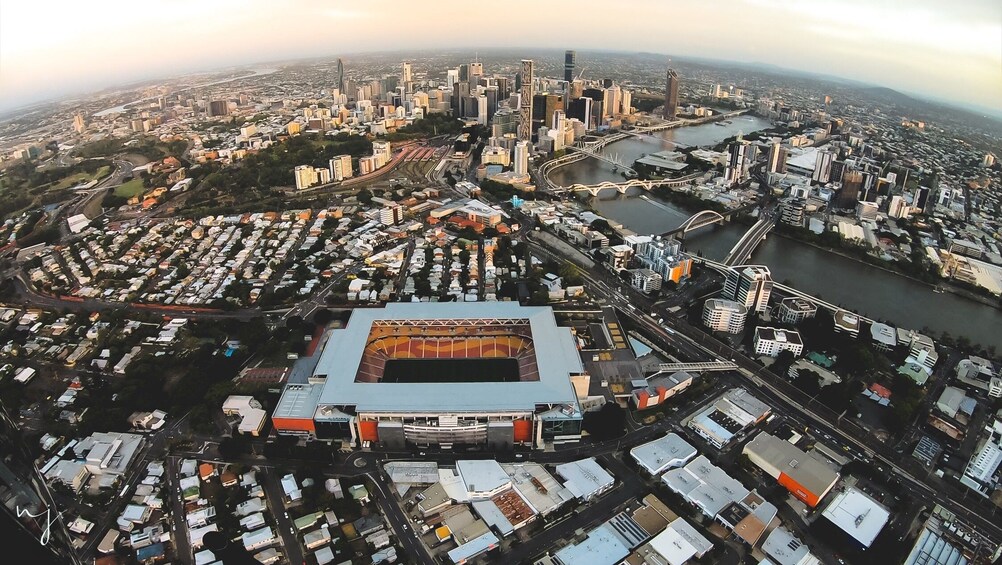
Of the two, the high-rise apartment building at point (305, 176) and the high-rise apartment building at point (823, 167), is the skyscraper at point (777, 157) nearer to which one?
the high-rise apartment building at point (823, 167)

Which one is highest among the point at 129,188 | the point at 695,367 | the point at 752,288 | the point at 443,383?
the point at 129,188

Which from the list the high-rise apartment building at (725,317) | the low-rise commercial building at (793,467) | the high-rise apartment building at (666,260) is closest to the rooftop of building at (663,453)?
the low-rise commercial building at (793,467)

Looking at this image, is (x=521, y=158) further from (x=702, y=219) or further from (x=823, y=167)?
(x=823, y=167)

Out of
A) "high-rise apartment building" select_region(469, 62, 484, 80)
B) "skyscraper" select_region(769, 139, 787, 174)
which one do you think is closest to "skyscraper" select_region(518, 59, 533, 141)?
"high-rise apartment building" select_region(469, 62, 484, 80)

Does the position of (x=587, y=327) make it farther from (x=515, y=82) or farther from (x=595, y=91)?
(x=515, y=82)

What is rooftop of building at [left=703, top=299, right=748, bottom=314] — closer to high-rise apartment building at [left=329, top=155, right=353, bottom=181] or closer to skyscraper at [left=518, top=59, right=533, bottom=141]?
high-rise apartment building at [left=329, top=155, right=353, bottom=181]

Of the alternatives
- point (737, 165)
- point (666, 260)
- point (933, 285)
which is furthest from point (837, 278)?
point (737, 165)
